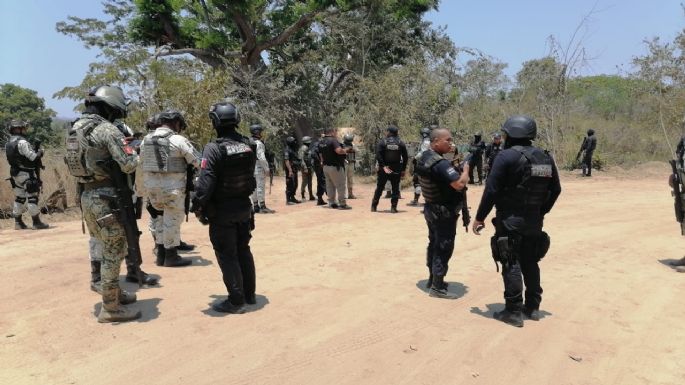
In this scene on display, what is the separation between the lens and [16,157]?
8.58 metres

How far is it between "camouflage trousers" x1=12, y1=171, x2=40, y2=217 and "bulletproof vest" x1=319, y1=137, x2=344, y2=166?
5510 mm

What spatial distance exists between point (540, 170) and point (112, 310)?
3.83 m

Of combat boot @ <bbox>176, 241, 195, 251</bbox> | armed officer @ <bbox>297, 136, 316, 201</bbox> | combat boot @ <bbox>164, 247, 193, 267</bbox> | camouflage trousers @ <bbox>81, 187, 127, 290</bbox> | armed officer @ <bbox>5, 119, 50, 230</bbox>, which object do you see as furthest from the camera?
armed officer @ <bbox>297, 136, 316, 201</bbox>

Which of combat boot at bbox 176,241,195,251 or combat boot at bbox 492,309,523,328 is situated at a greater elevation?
combat boot at bbox 176,241,195,251

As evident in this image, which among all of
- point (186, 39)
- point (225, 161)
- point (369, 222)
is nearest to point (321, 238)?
point (369, 222)

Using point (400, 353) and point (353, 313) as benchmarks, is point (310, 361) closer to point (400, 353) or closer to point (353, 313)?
point (400, 353)

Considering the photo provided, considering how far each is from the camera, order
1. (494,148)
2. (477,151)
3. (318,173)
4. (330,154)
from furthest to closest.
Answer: (477,151)
(494,148)
(318,173)
(330,154)

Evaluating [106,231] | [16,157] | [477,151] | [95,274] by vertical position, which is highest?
[477,151]

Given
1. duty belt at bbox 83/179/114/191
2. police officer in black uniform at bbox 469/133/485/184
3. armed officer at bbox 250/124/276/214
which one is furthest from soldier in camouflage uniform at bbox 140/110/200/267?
police officer in black uniform at bbox 469/133/485/184

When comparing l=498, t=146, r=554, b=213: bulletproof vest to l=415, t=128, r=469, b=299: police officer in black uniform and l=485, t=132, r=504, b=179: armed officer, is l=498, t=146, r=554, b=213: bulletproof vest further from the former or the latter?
l=485, t=132, r=504, b=179: armed officer

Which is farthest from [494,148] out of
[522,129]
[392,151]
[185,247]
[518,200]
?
[518,200]

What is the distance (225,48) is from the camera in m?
21.4

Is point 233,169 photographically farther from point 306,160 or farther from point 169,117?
point 306,160

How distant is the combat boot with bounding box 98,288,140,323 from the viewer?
4.28 metres
